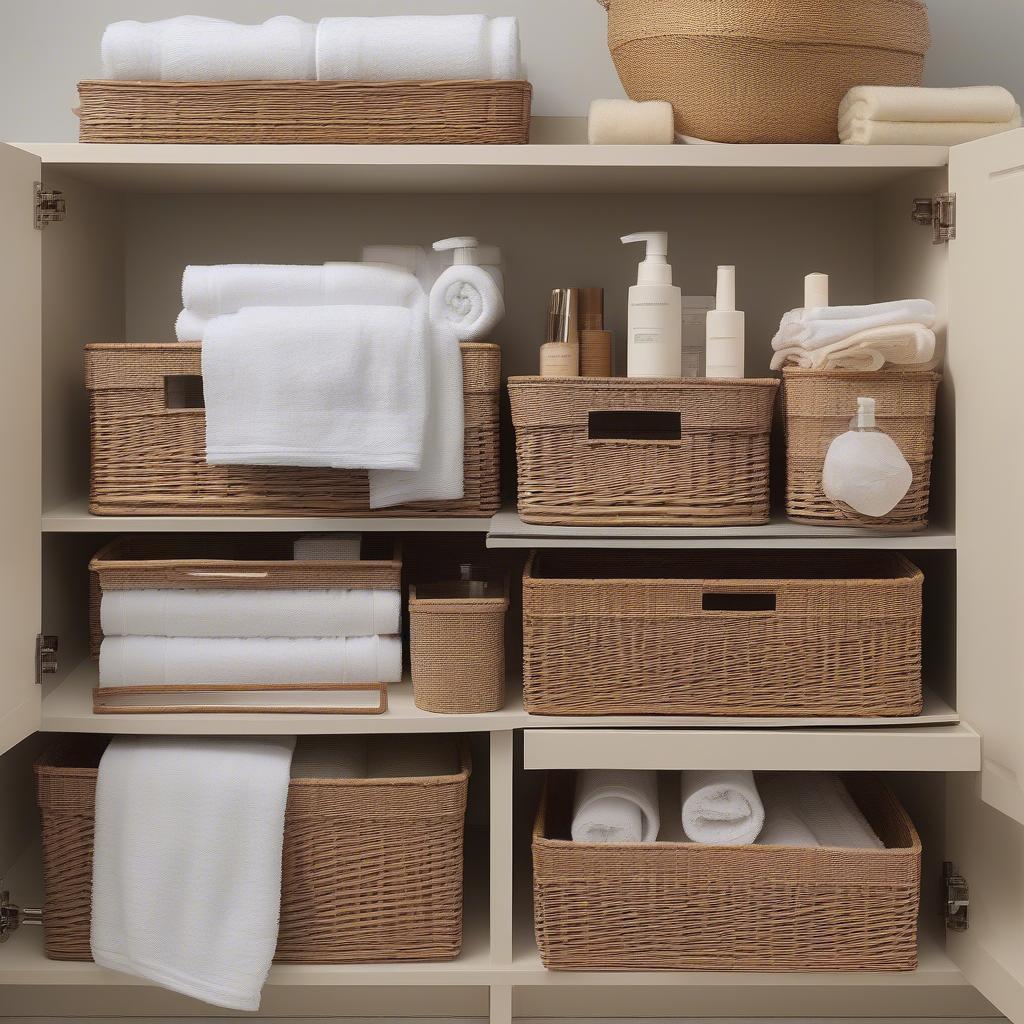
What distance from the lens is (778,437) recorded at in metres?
1.73

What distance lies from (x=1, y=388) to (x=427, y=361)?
0.50 metres

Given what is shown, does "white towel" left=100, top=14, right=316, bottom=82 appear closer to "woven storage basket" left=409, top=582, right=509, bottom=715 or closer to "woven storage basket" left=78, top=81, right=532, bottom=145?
"woven storage basket" left=78, top=81, right=532, bottom=145

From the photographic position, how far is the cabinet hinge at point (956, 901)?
4.88 ft

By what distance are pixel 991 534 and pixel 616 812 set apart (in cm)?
57

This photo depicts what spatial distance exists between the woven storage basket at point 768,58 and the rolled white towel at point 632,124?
0.04 meters

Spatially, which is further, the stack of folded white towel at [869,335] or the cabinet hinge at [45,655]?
the cabinet hinge at [45,655]

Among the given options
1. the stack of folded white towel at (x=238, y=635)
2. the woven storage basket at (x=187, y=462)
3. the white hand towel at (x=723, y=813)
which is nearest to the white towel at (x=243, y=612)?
the stack of folded white towel at (x=238, y=635)

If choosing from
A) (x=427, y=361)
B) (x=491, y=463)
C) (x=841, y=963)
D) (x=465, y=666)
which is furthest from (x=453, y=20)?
(x=841, y=963)

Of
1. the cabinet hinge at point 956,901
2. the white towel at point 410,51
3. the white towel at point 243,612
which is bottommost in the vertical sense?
the cabinet hinge at point 956,901

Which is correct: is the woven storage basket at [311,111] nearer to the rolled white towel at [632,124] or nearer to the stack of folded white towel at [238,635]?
the rolled white towel at [632,124]

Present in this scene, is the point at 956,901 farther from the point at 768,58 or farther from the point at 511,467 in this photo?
the point at 768,58

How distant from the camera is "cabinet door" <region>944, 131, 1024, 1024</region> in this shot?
1.32 meters

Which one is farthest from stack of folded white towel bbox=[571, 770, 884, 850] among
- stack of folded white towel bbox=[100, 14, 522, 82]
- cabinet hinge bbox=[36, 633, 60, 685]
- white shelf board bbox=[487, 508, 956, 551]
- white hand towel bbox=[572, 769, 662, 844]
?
stack of folded white towel bbox=[100, 14, 522, 82]

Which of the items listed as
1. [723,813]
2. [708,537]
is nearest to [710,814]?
[723,813]
